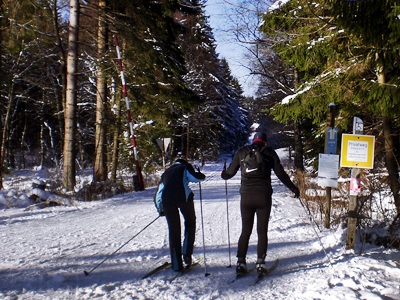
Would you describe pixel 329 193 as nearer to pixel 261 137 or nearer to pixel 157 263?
pixel 261 137

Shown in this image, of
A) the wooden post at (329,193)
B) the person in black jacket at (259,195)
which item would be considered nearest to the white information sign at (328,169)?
the wooden post at (329,193)

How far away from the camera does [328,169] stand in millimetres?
7512

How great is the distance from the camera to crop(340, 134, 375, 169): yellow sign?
5.80 meters

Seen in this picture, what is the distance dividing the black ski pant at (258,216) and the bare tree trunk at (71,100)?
29.4ft

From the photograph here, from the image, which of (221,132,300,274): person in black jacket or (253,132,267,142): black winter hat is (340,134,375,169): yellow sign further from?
(253,132,267,142): black winter hat

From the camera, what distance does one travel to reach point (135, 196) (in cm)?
1312

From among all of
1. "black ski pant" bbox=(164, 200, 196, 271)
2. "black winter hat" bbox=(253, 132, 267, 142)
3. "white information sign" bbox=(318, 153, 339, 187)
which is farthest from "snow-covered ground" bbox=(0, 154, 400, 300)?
"black winter hat" bbox=(253, 132, 267, 142)

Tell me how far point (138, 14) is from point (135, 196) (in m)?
6.24

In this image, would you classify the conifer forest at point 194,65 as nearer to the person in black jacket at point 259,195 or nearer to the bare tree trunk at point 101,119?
the bare tree trunk at point 101,119

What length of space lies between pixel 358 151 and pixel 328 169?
1.74 m

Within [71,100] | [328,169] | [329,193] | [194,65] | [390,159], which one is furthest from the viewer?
[194,65]

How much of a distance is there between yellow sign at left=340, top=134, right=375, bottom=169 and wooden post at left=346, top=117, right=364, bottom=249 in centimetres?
19

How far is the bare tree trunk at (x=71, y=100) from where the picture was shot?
42.3 ft

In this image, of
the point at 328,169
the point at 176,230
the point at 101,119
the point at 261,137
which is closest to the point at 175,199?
the point at 176,230
